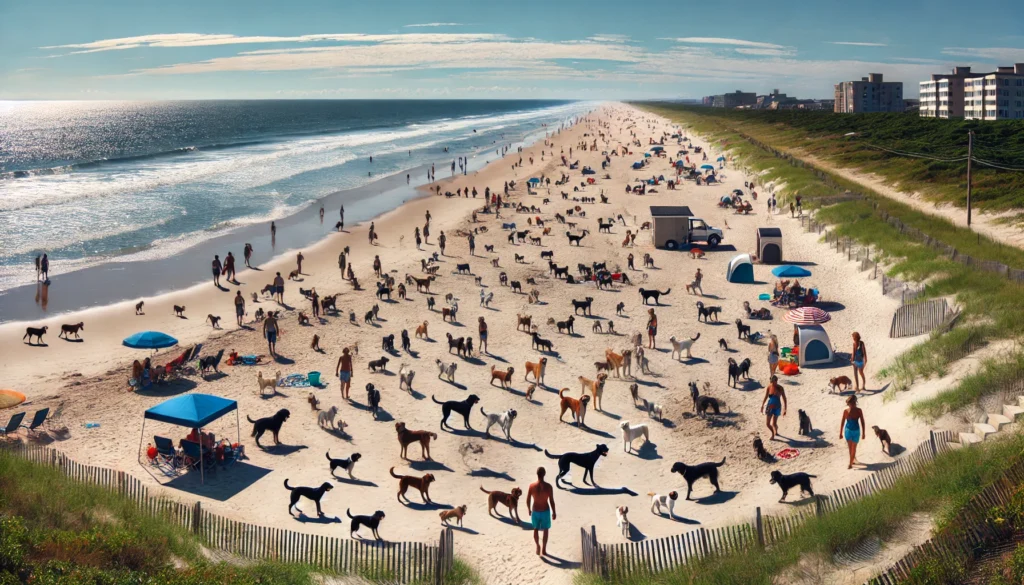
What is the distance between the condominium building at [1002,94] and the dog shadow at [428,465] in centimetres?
13525

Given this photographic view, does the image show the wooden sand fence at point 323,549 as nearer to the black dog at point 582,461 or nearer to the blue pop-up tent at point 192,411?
the blue pop-up tent at point 192,411

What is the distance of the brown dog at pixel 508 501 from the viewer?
44.8 ft

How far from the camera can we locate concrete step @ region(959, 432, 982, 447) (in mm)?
12539

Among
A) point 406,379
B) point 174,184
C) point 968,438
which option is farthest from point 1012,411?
point 174,184

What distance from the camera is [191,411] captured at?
15508 mm

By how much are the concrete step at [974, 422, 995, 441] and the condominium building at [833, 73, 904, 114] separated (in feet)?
616

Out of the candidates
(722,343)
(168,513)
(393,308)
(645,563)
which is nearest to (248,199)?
(393,308)

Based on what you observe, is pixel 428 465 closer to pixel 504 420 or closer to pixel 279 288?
pixel 504 420

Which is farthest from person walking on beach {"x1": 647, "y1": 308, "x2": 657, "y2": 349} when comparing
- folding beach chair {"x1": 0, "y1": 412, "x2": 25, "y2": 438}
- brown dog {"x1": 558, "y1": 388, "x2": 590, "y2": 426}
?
folding beach chair {"x1": 0, "y1": 412, "x2": 25, "y2": 438}

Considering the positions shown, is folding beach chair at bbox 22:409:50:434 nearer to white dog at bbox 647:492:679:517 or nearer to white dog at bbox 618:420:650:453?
white dog at bbox 618:420:650:453

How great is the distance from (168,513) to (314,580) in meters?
3.16

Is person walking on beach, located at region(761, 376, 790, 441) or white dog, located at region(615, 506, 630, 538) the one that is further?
person walking on beach, located at region(761, 376, 790, 441)

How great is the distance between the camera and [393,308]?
28156mm

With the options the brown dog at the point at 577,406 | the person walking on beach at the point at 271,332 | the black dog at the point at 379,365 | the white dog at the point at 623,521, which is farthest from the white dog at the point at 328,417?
the white dog at the point at 623,521
